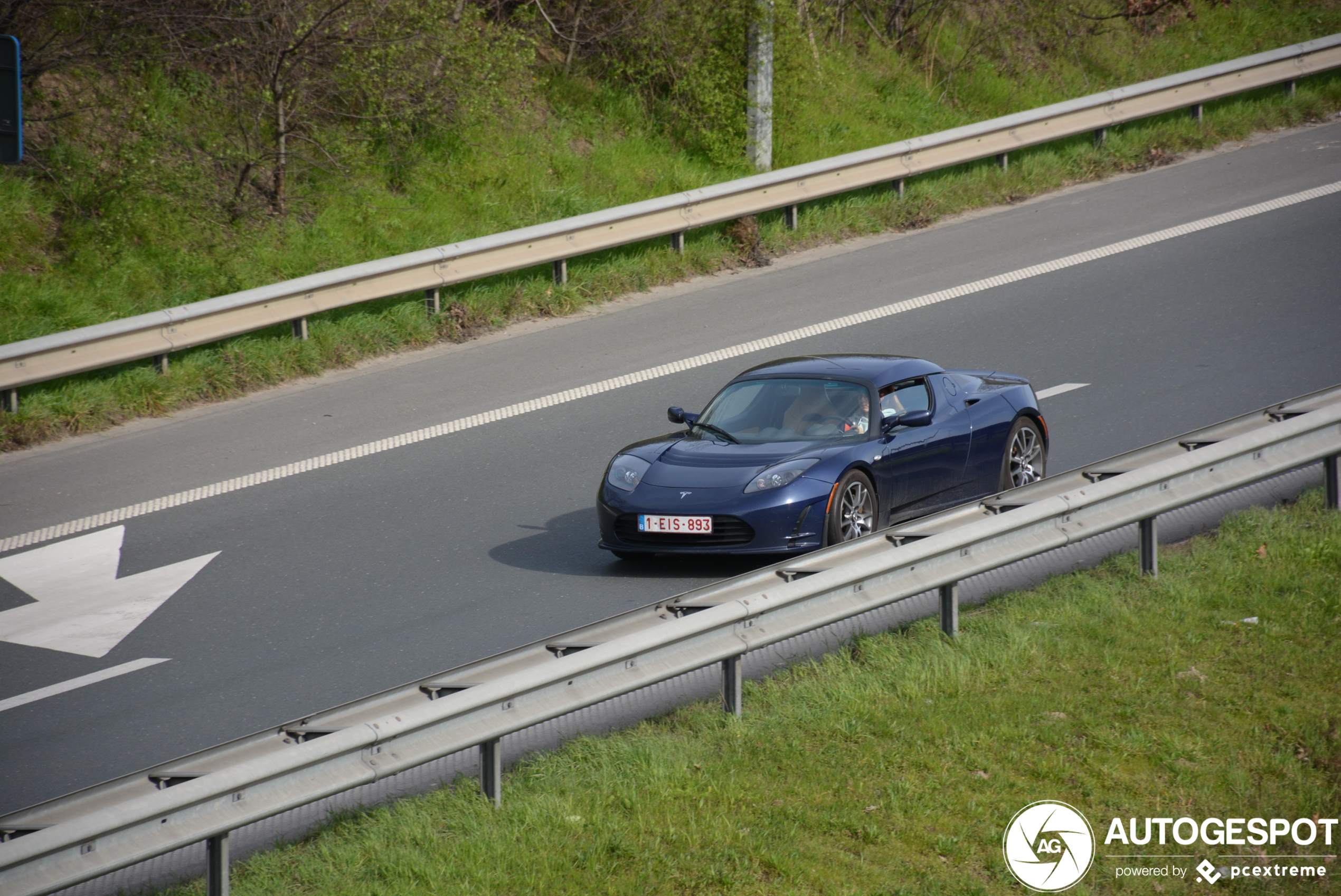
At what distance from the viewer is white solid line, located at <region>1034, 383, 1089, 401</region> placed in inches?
490

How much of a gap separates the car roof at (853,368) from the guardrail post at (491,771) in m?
4.88

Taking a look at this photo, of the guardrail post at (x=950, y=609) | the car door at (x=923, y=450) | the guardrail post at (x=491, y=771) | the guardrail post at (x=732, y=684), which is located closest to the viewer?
the guardrail post at (x=491, y=771)

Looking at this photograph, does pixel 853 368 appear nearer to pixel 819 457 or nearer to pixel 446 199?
pixel 819 457

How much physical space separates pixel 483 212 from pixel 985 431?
345 inches

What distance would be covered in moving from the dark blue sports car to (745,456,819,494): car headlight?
10 millimetres

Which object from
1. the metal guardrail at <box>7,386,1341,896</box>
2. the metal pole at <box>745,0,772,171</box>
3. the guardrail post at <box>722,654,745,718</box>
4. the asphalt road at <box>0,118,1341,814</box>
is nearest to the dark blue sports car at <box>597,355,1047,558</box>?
the asphalt road at <box>0,118,1341,814</box>

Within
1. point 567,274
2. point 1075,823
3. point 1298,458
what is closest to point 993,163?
point 567,274

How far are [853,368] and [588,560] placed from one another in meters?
2.35

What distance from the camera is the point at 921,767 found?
6250 mm

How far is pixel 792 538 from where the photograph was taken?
8898 mm

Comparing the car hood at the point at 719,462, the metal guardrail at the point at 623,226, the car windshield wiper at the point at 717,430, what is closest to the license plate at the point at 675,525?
the car hood at the point at 719,462

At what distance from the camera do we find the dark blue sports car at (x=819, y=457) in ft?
29.5

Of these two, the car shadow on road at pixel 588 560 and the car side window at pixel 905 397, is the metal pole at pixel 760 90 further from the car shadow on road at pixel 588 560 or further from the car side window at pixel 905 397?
the car shadow on road at pixel 588 560

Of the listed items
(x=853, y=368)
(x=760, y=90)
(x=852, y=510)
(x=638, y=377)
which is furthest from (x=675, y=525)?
(x=760, y=90)
